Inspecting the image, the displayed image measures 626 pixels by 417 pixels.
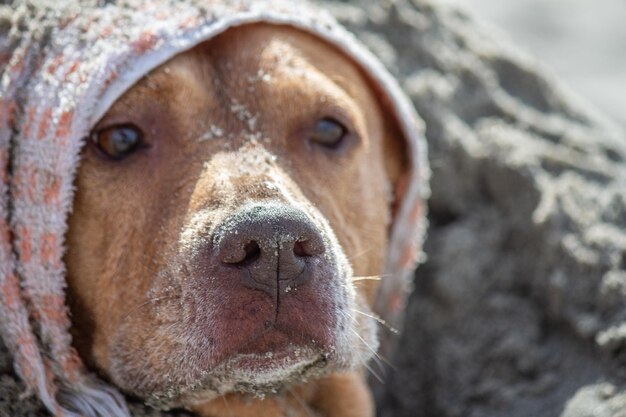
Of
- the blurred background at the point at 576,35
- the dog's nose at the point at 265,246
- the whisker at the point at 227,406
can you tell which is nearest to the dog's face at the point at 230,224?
the dog's nose at the point at 265,246

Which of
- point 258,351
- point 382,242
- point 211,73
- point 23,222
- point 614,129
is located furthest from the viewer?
point 614,129

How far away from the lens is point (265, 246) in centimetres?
236

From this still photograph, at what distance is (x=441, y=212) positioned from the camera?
3826 mm

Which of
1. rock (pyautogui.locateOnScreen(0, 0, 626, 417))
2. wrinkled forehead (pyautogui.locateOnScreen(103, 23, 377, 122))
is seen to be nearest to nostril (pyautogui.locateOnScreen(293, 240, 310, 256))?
wrinkled forehead (pyautogui.locateOnScreen(103, 23, 377, 122))

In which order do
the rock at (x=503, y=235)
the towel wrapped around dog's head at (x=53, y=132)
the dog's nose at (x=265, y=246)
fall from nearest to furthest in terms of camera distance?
the dog's nose at (x=265, y=246) → the towel wrapped around dog's head at (x=53, y=132) → the rock at (x=503, y=235)

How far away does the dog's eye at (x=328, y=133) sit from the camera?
9.75 ft

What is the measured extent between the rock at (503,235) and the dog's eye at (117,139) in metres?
1.33

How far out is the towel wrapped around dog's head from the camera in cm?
261

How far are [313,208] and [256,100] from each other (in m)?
0.39

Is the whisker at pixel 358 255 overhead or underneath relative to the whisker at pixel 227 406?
overhead

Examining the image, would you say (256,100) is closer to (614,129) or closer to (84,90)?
(84,90)

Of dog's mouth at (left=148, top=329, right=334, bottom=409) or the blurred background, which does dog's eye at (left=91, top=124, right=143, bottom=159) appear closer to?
dog's mouth at (left=148, top=329, right=334, bottom=409)

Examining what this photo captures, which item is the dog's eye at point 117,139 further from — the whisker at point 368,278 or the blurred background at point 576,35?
the blurred background at point 576,35

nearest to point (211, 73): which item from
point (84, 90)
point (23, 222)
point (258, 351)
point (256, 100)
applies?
point (256, 100)
